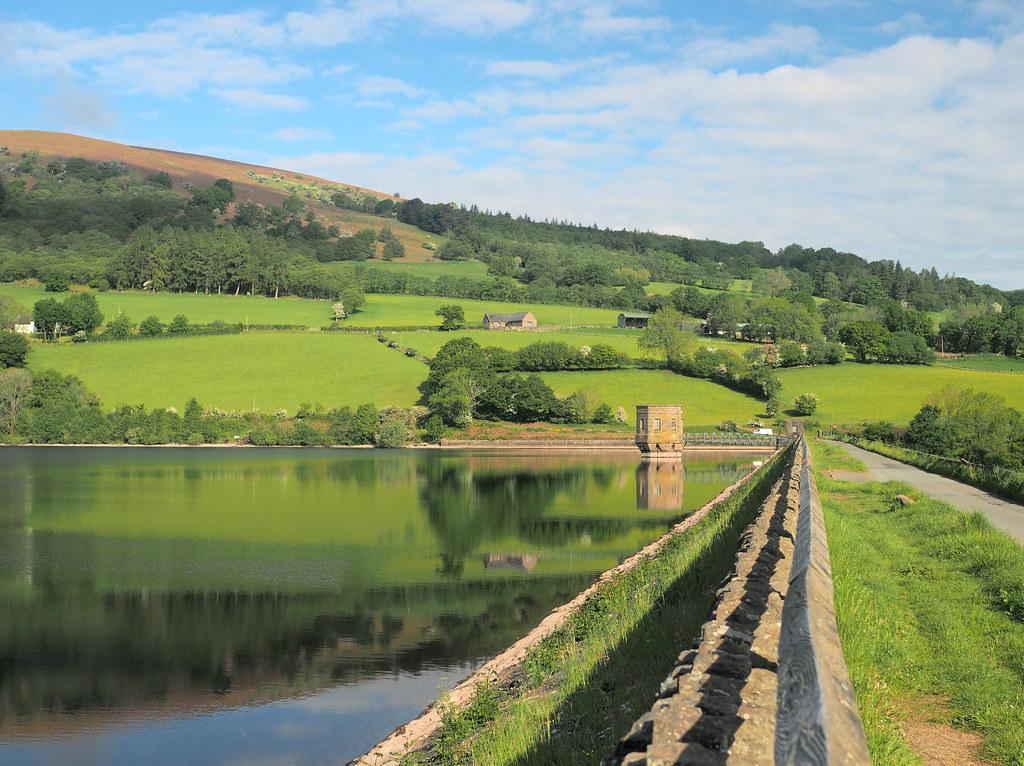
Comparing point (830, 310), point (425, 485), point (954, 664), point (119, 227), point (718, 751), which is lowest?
point (425, 485)

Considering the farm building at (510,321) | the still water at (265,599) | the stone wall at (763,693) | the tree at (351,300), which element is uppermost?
the tree at (351,300)

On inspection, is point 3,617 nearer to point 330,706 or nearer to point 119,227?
point 330,706

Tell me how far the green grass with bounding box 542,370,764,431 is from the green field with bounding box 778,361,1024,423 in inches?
234

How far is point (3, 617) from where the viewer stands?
20781 mm

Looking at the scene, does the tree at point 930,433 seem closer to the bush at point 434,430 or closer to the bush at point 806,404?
the bush at point 806,404

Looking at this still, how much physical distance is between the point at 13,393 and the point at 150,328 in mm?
27354

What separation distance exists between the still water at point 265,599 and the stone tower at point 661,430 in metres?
36.3

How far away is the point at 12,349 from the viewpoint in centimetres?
10150

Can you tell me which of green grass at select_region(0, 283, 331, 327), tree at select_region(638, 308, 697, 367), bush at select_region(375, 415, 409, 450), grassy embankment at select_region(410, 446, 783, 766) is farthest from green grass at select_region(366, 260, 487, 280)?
grassy embankment at select_region(410, 446, 783, 766)

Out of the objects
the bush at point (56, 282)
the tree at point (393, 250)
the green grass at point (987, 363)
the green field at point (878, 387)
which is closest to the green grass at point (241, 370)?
the bush at point (56, 282)

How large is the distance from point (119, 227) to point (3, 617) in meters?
168

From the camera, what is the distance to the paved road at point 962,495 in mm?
19548

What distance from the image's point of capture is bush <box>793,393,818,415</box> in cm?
9875

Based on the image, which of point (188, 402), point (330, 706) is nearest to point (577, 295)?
point (188, 402)
